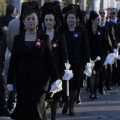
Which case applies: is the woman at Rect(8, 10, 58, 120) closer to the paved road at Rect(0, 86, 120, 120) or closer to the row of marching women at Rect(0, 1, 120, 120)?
the row of marching women at Rect(0, 1, 120, 120)

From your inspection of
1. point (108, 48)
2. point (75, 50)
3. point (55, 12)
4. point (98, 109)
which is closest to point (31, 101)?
point (55, 12)

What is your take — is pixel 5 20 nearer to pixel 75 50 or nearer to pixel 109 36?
pixel 75 50

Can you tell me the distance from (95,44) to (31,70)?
5630 millimetres

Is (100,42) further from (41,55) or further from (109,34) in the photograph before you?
(41,55)

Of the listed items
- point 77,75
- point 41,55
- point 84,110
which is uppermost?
point 41,55

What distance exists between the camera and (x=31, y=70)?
27.3ft

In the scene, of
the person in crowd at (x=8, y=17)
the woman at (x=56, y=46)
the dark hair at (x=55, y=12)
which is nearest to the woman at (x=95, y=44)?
the person in crowd at (x=8, y=17)

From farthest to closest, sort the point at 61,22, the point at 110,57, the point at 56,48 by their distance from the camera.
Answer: the point at 110,57
the point at 61,22
the point at 56,48

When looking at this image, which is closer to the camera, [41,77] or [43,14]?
[41,77]

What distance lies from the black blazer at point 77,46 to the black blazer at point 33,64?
289 cm

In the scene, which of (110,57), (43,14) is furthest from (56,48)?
(110,57)

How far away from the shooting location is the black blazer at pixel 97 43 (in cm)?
1368

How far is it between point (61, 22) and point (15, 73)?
2.32 metres

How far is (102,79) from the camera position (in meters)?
14.6
